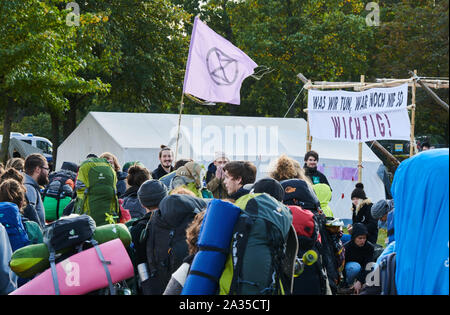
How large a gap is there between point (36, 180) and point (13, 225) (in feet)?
7.23

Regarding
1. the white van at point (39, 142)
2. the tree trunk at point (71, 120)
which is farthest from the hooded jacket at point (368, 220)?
the white van at point (39, 142)

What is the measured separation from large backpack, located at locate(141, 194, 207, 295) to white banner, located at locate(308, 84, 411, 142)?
664 centimetres

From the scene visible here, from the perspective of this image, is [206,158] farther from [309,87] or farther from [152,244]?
[152,244]

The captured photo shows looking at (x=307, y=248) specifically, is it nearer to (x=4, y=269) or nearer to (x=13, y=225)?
(x=4, y=269)

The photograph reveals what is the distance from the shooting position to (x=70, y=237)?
12.1 feet

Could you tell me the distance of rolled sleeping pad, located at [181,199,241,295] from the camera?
299cm

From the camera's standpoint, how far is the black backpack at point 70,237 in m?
3.65

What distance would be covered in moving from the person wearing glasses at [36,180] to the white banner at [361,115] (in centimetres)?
545

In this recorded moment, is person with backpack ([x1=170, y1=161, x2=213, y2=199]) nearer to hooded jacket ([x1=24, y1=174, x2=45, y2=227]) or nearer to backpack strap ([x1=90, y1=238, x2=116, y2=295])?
hooded jacket ([x1=24, y1=174, x2=45, y2=227])

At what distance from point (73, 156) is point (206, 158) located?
14.5 ft

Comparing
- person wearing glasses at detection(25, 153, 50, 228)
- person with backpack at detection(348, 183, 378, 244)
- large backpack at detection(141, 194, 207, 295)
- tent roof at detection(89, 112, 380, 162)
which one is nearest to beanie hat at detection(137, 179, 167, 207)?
large backpack at detection(141, 194, 207, 295)

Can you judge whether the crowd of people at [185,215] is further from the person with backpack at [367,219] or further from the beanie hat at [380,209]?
the person with backpack at [367,219]
